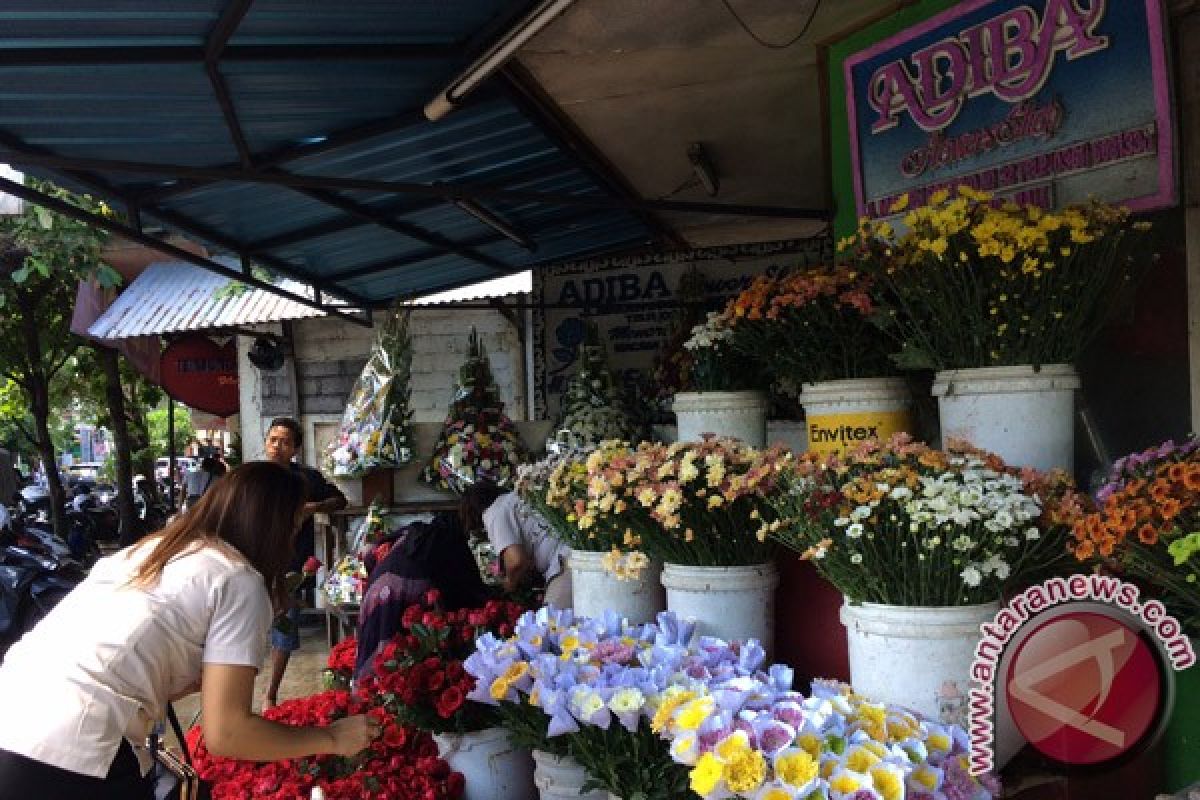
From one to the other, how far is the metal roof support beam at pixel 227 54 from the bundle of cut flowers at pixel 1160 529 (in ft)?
8.38

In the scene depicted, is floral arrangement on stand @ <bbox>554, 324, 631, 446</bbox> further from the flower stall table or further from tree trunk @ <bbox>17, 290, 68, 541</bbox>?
tree trunk @ <bbox>17, 290, 68, 541</bbox>

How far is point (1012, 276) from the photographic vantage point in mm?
1988

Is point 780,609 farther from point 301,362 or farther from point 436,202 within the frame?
point 301,362

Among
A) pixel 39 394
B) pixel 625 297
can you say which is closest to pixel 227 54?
pixel 625 297

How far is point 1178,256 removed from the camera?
2.34 m

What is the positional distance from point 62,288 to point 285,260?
6.91 meters

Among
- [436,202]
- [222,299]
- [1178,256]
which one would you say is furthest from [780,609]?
[222,299]

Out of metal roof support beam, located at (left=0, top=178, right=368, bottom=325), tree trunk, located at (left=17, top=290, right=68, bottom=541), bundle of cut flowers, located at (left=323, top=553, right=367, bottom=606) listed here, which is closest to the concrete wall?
tree trunk, located at (left=17, top=290, right=68, bottom=541)

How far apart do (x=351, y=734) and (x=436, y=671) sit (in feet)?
1.10

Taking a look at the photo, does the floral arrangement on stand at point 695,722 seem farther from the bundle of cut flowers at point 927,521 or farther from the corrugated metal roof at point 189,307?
the corrugated metal roof at point 189,307

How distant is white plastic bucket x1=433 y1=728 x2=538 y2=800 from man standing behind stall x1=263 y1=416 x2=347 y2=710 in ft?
8.39

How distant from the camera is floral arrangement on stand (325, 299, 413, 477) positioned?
20.1ft

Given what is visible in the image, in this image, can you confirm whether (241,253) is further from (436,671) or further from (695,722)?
(695,722)

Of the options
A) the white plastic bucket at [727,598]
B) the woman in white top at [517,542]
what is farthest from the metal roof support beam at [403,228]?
the white plastic bucket at [727,598]
